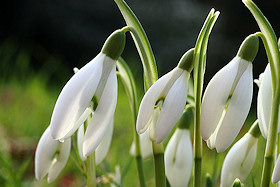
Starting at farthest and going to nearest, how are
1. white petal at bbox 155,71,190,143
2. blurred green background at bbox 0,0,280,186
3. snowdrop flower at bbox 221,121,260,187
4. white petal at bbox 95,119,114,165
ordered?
blurred green background at bbox 0,0,280,186 → white petal at bbox 95,119,114,165 → snowdrop flower at bbox 221,121,260,187 → white petal at bbox 155,71,190,143

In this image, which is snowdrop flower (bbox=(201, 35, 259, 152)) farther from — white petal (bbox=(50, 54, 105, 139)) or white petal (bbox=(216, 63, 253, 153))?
white petal (bbox=(50, 54, 105, 139))

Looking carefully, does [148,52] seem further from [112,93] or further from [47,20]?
[47,20]

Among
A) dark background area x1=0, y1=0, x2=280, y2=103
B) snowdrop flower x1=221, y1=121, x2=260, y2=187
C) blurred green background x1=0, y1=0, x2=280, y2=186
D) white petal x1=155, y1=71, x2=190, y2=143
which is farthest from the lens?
dark background area x1=0, y1=0, x2=280, y2=103

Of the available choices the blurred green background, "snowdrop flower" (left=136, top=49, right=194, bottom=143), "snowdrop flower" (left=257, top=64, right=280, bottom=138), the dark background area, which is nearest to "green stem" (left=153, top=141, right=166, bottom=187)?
"snowdrop flower" (left=136, top=49, right=194, bottom=143)

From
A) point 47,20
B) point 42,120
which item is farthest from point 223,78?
point 47,20

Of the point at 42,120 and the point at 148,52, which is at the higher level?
the point at 148,52

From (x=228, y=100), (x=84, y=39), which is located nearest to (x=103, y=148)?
(x=228, y=100)

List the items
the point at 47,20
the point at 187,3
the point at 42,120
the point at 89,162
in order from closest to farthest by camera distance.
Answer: the point at 89,162
the point at 42,120
the point at 187,3
the point at 47,20
